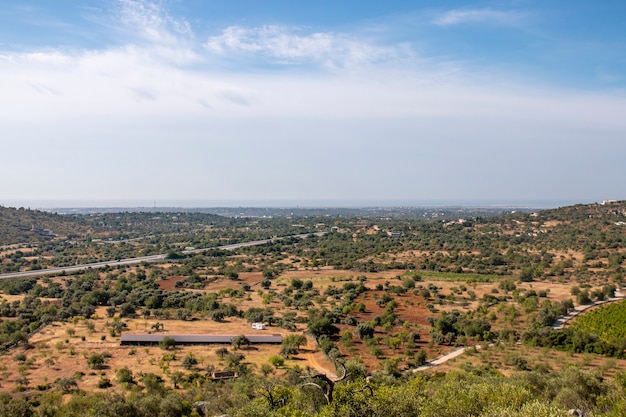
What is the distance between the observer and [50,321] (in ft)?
157

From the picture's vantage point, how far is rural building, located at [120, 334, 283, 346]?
40500 mm

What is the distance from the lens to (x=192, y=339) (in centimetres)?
4081

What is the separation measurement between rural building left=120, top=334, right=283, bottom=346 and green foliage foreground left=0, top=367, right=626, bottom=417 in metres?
9.82

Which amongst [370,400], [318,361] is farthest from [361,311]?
[370,400]

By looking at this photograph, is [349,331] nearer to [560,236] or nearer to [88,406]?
[88,406]

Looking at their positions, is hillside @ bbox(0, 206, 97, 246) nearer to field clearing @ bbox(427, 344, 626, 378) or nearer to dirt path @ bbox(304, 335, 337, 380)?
dirt path @ bbox(304, 335, 337, 380)

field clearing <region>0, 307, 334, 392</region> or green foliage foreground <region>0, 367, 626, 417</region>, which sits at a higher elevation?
green foliage foreground <region>0, 367, 626, 417</region>

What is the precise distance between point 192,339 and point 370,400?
92.1ft

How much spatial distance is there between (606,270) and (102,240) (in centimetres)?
13083

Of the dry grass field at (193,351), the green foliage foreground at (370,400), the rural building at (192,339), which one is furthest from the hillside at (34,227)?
the green foliage foreground at (370,400)

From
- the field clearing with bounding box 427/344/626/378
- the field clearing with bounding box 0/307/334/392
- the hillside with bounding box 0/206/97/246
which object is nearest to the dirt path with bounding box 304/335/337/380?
the field clearing with bounding box 0/307/334/392

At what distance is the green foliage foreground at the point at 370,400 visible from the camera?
16.3 metres

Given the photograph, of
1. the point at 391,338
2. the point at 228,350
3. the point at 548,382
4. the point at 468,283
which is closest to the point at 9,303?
the point at 228,350

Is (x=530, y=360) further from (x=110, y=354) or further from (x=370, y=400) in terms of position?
(x=110, y=354)
